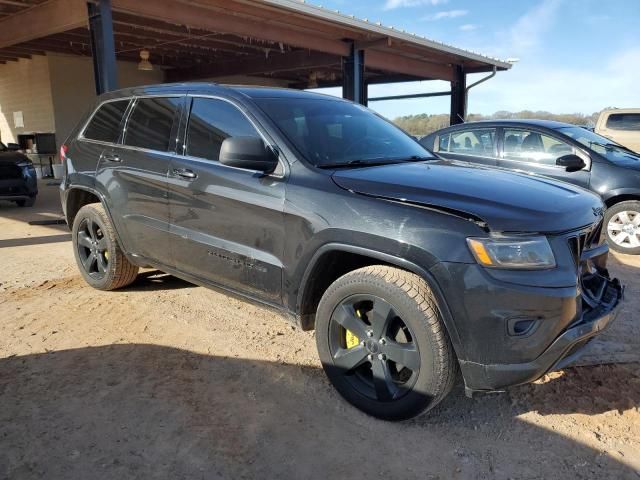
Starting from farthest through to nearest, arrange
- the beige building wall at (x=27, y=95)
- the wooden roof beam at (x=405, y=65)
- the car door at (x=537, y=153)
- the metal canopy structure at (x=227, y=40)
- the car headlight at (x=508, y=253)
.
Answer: the beige building wall at (x=27, y=95), the wooden roof beam at (x=405, y=65), the metal canopy structure at (x=227, y=40), the car door at (x=537, y=153), the car headlight at (x=508, y=253)

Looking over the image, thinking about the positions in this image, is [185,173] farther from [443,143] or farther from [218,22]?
[218,22]

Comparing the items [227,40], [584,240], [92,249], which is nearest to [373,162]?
[584,240]

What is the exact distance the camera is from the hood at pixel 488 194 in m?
2.45

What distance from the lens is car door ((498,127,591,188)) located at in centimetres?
635

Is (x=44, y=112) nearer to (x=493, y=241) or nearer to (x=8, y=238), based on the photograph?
(x=8, y=238)

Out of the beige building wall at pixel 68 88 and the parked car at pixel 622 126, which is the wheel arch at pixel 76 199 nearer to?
the parked car at pixel 622 126

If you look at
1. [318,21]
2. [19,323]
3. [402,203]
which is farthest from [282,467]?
[318,21]

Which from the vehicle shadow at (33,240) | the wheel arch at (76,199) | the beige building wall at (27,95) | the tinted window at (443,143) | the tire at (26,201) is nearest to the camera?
the wheel arch at (76,199)

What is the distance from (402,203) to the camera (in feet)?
8.53

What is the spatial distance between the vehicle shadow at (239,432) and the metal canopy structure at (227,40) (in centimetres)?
700

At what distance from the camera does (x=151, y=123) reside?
4.14m

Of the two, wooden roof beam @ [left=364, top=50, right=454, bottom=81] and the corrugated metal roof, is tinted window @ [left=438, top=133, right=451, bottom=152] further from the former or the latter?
wooden roof beam @ [left=364, top=50, right=454, bottom=81]

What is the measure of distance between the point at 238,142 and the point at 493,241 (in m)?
1.53

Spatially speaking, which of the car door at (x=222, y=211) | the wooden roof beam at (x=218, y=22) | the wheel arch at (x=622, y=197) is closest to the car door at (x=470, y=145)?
the wheel arch at (x=622, y=197)
